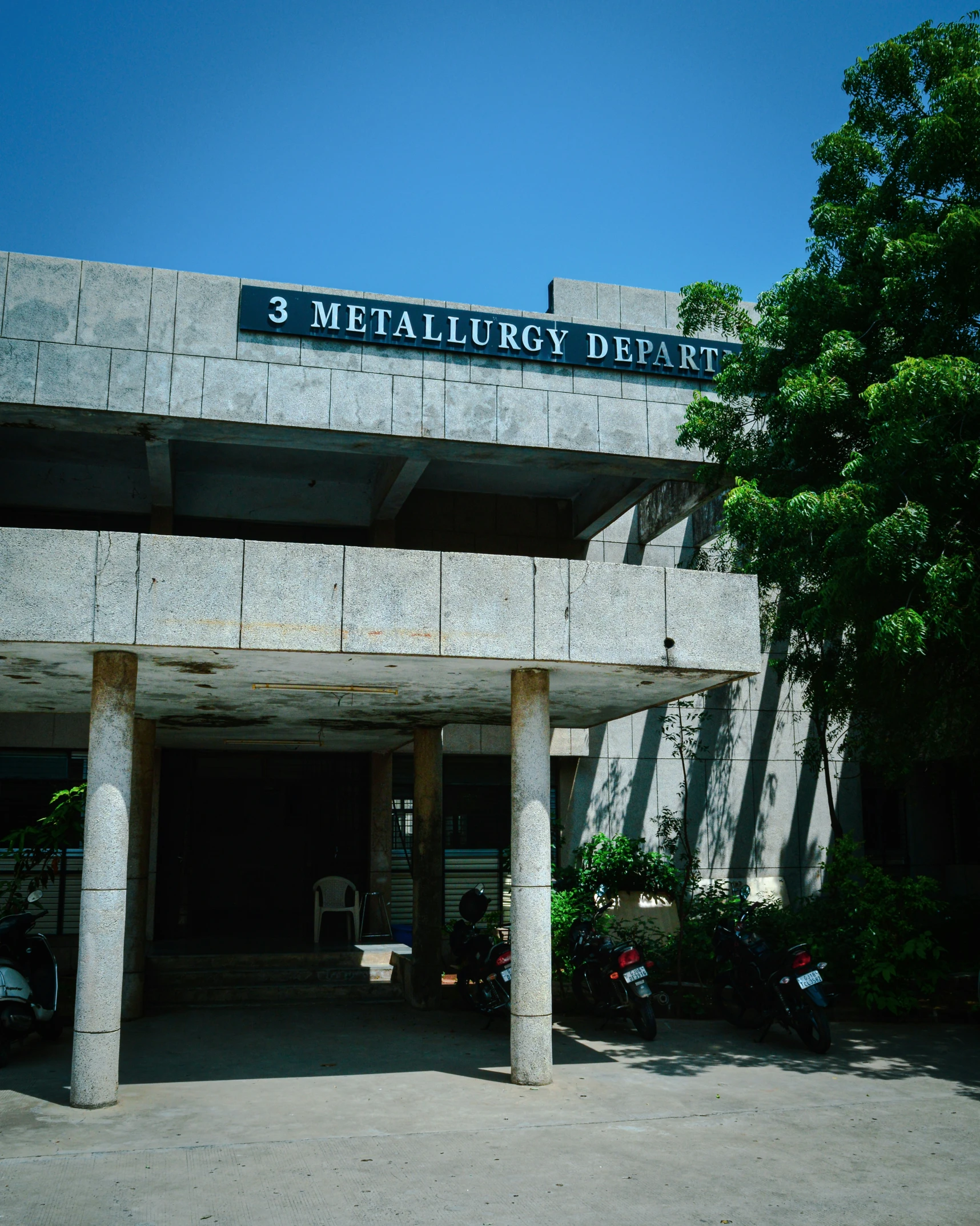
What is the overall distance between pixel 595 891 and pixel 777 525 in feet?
17.3

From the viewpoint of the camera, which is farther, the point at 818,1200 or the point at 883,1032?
the point at 883,1032

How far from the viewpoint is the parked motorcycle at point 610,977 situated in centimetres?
909

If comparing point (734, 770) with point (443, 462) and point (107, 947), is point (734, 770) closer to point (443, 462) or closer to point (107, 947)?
point (443, 462)

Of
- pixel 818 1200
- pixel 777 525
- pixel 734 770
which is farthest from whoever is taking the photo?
pixel 734 770

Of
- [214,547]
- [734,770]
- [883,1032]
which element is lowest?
[883,1032]

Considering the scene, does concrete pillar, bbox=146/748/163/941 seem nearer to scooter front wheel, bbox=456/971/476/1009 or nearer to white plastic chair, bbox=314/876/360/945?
white plastic chair, bbox=314/876/360/945

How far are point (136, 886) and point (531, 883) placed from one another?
14.5 ft

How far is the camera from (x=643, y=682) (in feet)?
28.1

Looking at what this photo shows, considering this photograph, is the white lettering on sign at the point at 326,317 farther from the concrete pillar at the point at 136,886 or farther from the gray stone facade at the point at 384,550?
the concrete pillar at the point at 136,886

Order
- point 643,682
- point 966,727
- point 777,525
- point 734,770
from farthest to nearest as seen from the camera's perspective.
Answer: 1. point 734,770
2. point 966,727
3. point 777,525
4. point 643,682

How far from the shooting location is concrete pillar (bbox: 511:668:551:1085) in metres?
7.61

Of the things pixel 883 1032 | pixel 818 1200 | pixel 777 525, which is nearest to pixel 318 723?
pixel 777 525

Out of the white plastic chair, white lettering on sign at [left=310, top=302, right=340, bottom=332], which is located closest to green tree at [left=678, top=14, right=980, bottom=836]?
white lettering on sign at [left=310, top=302, right=340, bottom=332]

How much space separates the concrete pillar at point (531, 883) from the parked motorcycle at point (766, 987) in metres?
2.38
